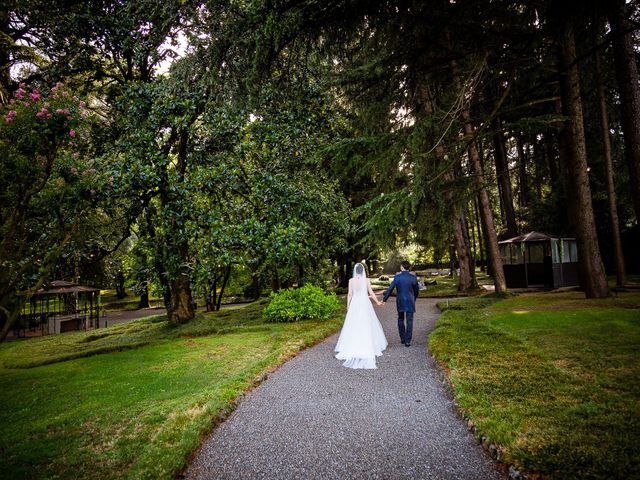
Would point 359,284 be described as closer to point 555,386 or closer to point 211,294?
point 555,386

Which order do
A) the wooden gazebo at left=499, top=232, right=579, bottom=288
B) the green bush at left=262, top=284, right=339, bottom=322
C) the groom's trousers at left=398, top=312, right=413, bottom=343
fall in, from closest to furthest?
1. the groom's trousers at left=398, top=312, right=413, bottom=343
2. the green bush at left=262, top=284, right=339, bottom=322
3. the wooden gazebo at left=499, top=232, right=579, bottom=288

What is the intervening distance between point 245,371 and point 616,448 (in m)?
5.09

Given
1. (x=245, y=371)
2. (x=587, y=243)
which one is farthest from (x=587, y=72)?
(x=245, y=371)

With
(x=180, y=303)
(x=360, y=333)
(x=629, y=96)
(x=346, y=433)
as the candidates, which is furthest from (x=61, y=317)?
(x=629, y=96)

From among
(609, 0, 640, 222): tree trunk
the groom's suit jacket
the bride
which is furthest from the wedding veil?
(609, 0, 640, 222): tree trunk

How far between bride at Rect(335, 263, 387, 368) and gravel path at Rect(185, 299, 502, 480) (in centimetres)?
54

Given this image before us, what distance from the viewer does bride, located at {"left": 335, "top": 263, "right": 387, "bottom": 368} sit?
21.7ft

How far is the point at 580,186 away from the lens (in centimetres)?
1063

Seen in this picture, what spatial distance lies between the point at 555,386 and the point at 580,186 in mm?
8832

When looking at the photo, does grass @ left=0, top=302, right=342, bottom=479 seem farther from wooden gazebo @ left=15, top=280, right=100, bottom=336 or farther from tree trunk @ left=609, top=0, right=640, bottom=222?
tree trunk @ left=609, top=0, right=640, bottom=222

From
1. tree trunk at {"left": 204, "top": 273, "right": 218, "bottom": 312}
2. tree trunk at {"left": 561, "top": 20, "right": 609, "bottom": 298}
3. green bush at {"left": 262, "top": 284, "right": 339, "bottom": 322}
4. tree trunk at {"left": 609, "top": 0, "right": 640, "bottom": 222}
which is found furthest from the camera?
tree trunk at {"left": 204, "top": 273, "right": 218, "bottom": 312}

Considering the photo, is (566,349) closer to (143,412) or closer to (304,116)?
(143,412)

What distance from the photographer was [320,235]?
13422 millimetres

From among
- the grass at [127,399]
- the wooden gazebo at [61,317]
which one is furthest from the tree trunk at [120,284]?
the grass at [127,399]
